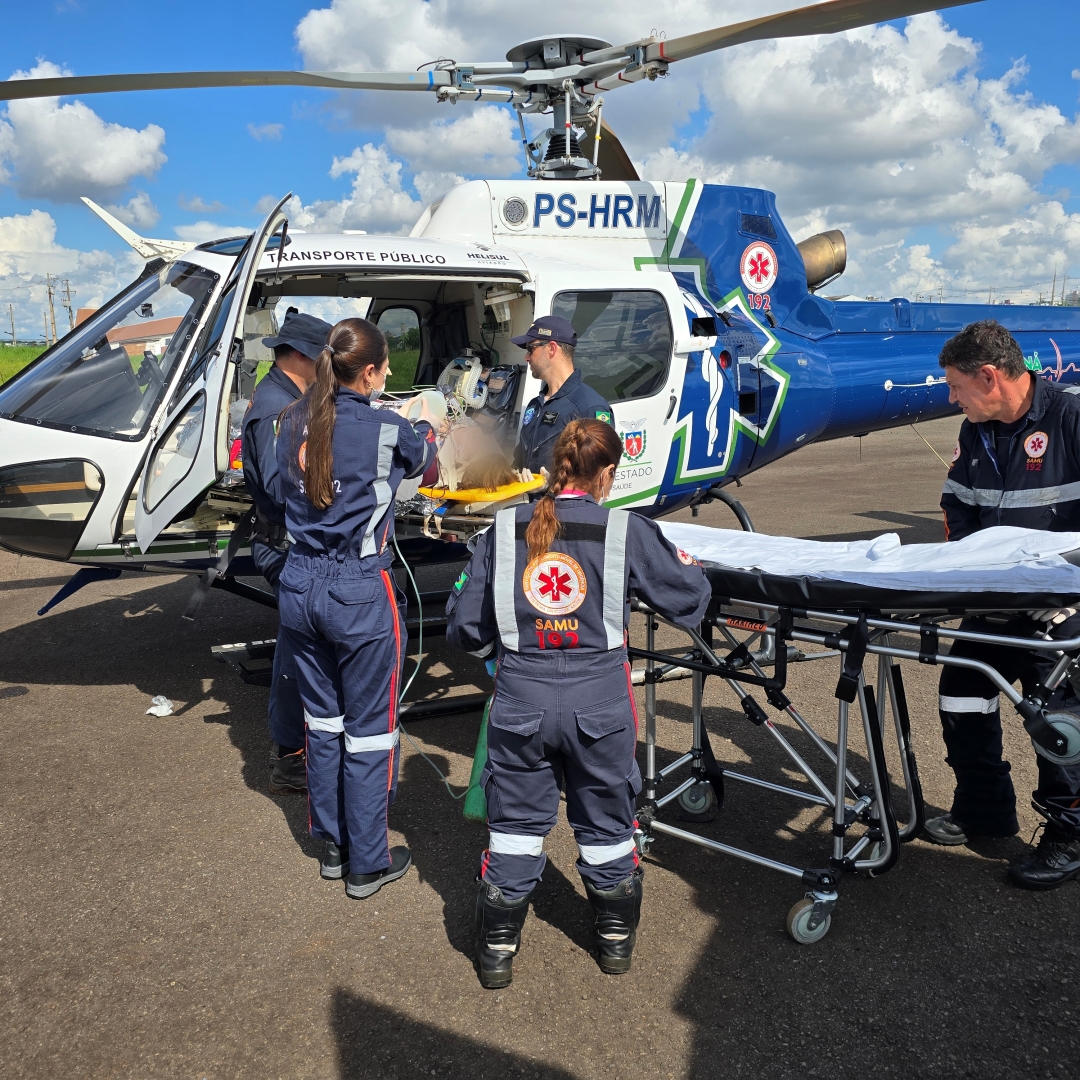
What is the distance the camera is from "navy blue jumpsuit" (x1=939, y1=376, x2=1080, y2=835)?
10.1ft

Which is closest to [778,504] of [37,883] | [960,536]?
[960,536]

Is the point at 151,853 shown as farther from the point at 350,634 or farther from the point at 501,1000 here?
the point at 501,1000

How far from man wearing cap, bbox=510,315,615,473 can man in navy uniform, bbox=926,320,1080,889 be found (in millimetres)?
1544

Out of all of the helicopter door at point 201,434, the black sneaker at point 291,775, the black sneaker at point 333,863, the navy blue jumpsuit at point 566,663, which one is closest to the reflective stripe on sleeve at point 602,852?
the navy blue jumpsuit at point 566,663

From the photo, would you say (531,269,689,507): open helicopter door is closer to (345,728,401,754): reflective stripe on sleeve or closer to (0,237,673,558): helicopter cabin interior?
(0,237,673,558): helicopter cabin interior

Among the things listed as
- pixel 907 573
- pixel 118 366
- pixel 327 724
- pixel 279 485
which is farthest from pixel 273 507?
pixel 907 573

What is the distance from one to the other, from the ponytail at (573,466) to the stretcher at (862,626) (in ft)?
1.87

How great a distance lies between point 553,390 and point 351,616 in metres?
1.69

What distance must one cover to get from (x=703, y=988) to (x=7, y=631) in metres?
5.85

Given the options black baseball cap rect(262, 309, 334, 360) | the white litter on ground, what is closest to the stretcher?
black baseball cap rect(262, 309, 334, 360)

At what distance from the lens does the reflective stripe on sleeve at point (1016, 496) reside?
3125 millimetres

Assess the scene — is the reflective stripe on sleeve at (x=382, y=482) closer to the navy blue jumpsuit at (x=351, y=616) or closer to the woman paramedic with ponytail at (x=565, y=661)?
the navy blue jumpsuit at (x=351, y=616)

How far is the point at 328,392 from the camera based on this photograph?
2992 mm

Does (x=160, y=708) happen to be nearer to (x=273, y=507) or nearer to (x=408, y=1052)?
(x=273, y=507)
